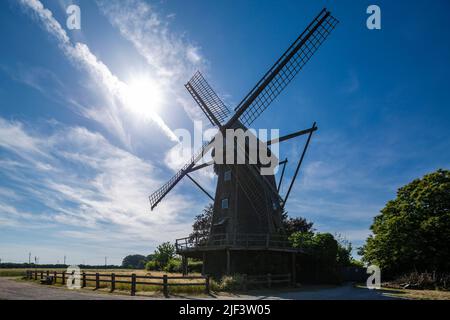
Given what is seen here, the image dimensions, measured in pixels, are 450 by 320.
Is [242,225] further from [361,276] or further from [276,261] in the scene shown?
[361,276]

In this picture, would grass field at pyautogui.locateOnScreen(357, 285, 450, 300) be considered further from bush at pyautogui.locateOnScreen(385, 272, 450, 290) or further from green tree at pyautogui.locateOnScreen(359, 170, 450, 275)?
green tree at pyautogui.locateOnScreen(359, 170, 450, 275)

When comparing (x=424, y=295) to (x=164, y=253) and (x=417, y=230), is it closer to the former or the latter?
(x=417, y=230)

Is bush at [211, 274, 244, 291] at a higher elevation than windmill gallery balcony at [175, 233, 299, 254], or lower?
lower

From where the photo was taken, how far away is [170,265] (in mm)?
39062

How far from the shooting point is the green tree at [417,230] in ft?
73.4

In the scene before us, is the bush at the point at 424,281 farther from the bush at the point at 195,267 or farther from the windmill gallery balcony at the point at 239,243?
the bush at the point at 195,267

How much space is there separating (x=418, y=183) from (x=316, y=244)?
33.5 ft

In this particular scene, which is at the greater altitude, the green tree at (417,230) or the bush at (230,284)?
the green tree at (417,230)

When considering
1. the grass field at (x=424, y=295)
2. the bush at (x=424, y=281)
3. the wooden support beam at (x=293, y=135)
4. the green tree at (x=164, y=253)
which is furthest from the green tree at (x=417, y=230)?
the green tree at (x=164, y=253)

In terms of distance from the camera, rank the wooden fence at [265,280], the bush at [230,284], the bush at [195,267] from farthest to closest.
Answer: the bush at [195,267]
the wooden fence at [265,280]
the bush at [230,284]

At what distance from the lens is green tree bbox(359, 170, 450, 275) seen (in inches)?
881

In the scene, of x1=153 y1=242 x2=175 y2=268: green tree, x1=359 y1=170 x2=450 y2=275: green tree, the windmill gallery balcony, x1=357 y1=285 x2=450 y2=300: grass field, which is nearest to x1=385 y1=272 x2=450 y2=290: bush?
x1=359 y1=170 x2=450 y2=275: green tree

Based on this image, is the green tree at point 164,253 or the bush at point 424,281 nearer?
the bush at point 424,281
